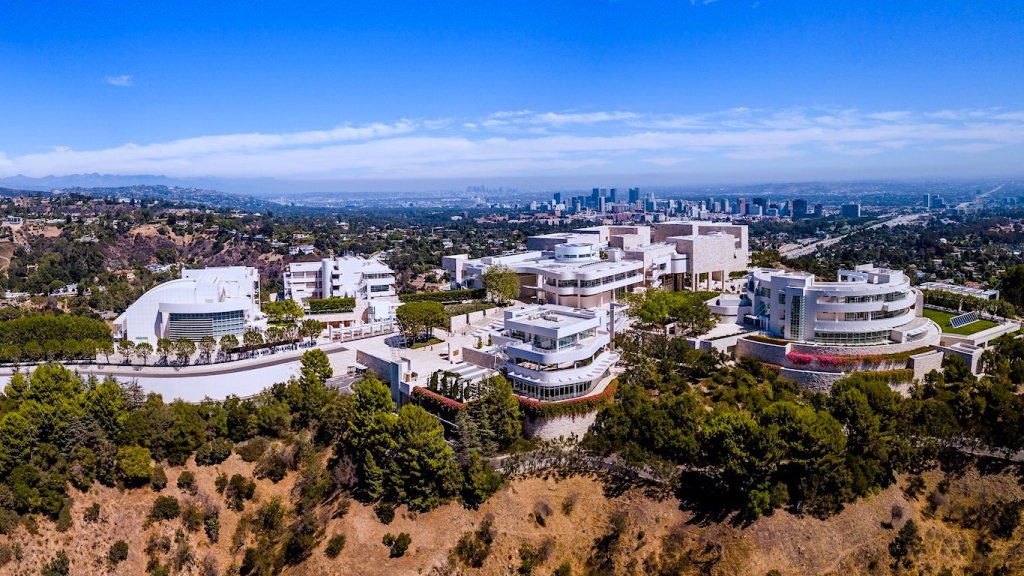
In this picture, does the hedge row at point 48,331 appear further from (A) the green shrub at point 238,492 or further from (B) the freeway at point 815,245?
A: (B) the freeway at point 815,245

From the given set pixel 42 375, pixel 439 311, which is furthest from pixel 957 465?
pixel 42 375

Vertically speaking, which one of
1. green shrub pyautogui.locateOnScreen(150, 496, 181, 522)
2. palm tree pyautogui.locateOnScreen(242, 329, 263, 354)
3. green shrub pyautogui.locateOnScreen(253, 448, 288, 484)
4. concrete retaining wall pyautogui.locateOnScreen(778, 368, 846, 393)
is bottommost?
green shrub pyautogui.locateOnScreen(150, 496, 181, 522)

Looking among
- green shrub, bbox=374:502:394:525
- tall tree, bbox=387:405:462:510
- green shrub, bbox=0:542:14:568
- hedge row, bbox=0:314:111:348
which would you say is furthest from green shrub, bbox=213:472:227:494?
hedge row, bbox=0:314:111:348

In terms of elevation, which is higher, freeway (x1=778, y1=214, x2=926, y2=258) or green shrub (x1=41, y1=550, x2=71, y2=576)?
freeway (x1=778, y1=214, x2=926, y2=258)

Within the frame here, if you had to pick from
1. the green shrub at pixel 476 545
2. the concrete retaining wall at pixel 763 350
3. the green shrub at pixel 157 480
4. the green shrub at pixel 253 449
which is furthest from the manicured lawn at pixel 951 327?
the green shrub at pixel 157 480

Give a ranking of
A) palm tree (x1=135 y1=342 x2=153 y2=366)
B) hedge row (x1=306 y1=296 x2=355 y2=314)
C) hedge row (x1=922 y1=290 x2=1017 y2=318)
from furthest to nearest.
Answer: hedge row (x1=306 y1=296 x2=355 y2=314) → hedge row (x1=922 y1=290 x2=1017 y2=318) → palm tree (x1=135 y1=342 x2=153 y2=366)

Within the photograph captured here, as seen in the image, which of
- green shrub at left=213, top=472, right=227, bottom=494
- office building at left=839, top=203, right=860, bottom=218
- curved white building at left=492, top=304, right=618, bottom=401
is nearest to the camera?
green shrub at left=213, top=472, right=227, bottom=494

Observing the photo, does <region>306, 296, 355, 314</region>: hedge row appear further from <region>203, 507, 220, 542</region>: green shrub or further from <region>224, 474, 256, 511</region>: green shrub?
<region>203, 507, 220, 542</region>: green shrub
